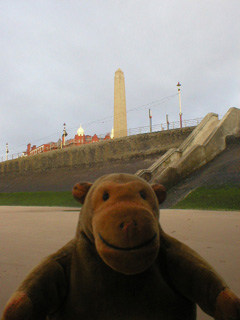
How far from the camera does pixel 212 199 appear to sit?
1108 cm

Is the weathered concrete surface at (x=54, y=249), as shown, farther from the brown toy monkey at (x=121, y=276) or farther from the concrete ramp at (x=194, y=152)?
the concrete ramp at (x=194, y=152)

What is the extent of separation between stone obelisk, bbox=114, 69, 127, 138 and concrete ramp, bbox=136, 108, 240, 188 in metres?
11.2

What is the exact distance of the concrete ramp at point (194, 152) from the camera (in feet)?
47.1

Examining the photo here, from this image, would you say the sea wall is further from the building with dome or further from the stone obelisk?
the building with dome

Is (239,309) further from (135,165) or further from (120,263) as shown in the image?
(135,165)

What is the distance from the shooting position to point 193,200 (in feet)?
37.7

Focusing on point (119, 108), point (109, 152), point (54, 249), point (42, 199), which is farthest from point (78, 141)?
point (54, 249)

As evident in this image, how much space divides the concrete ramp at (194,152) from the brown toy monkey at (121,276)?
39.0 feet

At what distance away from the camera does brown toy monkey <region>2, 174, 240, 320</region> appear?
1199 millimetres

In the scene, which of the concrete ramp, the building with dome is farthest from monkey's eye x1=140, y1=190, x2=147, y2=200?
the building with dome

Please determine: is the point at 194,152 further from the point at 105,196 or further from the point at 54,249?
the point at 105,196

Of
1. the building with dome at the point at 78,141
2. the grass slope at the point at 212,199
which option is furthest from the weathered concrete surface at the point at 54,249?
the building with dome at the point at 78,141

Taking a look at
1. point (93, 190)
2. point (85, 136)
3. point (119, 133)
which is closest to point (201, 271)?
point (93, 190)

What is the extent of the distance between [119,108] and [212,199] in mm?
19800
